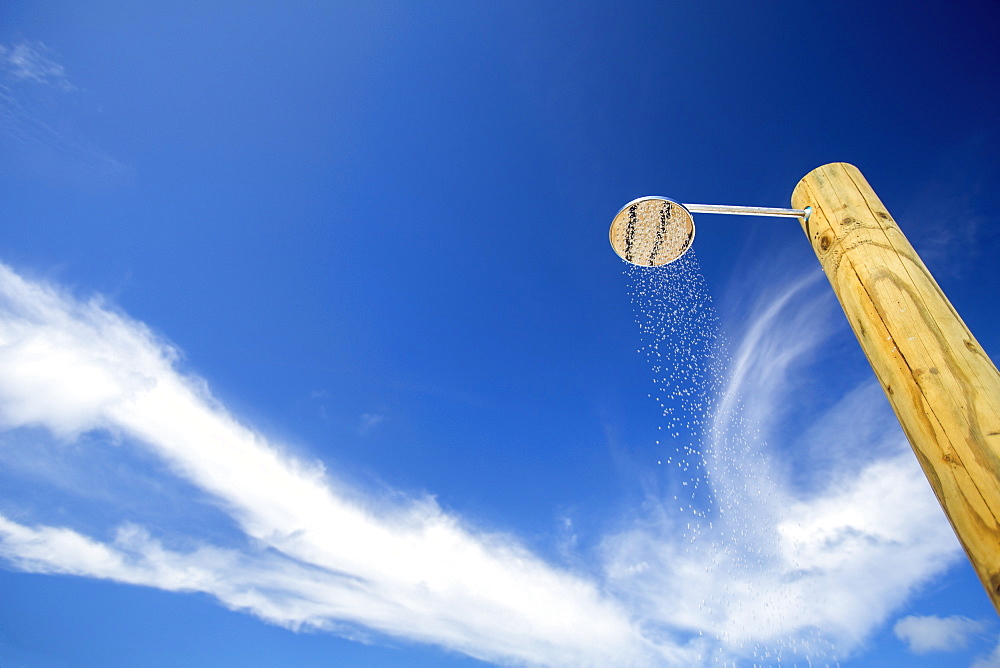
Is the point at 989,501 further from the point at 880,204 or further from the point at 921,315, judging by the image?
the point at 880,204

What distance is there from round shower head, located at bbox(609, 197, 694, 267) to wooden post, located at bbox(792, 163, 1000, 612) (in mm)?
676

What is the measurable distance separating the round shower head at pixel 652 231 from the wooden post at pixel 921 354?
676 mm

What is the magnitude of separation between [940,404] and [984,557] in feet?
1.54

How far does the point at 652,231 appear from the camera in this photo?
3029 mm

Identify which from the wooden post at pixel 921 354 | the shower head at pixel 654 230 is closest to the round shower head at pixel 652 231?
the shower head at pixel 654 230

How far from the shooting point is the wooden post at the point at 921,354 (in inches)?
63.0

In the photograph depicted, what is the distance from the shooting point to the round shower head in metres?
2.90

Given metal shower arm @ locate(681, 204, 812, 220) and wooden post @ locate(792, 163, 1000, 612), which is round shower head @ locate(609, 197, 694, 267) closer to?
metal shower arm @ locate(681, 204, 812, 220)

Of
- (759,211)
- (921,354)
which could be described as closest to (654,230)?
(759,211)

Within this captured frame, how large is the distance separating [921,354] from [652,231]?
148cm

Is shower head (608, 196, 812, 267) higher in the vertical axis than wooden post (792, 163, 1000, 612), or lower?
higher

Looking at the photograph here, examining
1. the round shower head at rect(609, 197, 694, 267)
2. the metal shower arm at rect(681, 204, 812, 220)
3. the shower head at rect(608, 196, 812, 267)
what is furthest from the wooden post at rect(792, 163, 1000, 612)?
the round shower head at rect(609, 197, 694, 267)

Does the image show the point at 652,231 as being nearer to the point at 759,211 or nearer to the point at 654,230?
the point at 654,230

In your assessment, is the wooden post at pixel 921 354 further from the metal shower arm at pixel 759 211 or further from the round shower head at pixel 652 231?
the round shower head at pixel 652 231
